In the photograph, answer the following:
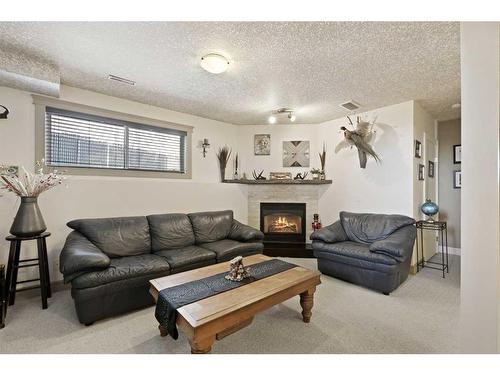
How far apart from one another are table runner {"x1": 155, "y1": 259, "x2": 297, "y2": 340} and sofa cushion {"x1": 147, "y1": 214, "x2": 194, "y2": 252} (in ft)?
4.24

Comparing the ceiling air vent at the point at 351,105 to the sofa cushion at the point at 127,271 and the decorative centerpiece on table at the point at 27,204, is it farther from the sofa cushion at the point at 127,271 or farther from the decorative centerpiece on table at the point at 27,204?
the decorative centerpiece on table at the point at 27,204

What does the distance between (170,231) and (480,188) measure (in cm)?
312

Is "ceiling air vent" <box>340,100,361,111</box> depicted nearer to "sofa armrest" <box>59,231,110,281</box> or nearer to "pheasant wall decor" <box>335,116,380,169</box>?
"pheasant wall decor" <box>335,116,380,169</box>

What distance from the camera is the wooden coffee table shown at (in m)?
1.40

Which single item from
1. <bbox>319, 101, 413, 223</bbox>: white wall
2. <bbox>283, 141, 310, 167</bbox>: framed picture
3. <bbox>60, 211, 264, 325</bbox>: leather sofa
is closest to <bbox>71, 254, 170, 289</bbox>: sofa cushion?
<bbox>60, 211, 264, 325</bbox>: leather sofa

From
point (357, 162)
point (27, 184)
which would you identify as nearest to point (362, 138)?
point (357, 162)

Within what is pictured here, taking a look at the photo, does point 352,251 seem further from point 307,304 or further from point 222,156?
point 222,156

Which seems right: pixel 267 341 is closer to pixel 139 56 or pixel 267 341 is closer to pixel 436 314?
pixel 436 314

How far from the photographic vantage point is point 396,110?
3525 millimetres

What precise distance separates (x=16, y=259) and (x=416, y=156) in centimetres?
522

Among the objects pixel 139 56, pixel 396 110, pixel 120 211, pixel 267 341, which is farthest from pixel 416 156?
pixel 120 211

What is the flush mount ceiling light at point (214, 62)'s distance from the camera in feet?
7.04

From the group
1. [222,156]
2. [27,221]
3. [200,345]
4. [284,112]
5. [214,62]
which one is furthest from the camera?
[222,156]

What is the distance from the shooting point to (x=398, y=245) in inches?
105
